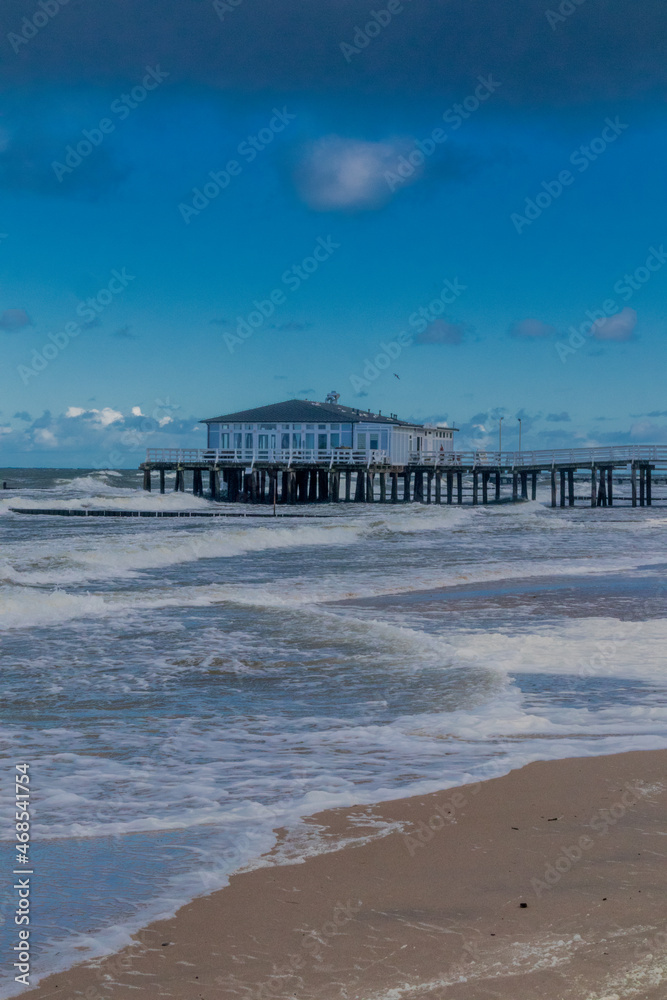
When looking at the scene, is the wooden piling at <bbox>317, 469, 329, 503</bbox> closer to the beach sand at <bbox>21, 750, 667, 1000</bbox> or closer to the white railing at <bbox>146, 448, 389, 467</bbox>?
the white railing at <bbox>146, 448, 389, 467</bbox>

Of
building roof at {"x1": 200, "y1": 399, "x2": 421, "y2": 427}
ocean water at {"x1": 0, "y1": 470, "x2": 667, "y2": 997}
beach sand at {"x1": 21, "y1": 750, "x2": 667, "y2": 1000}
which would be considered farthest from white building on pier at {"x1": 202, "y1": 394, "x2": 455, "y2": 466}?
beach sand at {"x1": 21, "y1": 750, "x2": 667, "y2": 1000}

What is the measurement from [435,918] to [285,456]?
50.4 metres

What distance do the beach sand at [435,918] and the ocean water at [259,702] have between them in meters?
0.23

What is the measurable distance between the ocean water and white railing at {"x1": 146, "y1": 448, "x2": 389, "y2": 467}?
1335 inches

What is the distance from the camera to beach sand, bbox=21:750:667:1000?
3.10 m

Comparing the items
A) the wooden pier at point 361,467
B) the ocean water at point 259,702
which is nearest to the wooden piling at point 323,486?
the wooden pier at point 361,467

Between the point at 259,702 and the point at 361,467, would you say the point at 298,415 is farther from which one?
the point at 259,702

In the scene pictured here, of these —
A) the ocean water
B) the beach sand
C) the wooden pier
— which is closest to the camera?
the beach sand

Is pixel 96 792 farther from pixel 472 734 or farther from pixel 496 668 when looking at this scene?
pixel 496 668

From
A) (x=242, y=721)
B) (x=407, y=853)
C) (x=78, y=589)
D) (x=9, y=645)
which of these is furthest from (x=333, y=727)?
(x=78, y=589)

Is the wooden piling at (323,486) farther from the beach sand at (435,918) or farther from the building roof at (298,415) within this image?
the beach sand at (435,918)

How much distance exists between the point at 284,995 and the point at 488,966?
70cm

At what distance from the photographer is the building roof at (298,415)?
182ft

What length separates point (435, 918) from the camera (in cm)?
357
